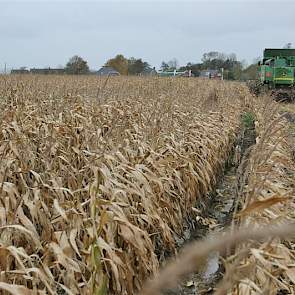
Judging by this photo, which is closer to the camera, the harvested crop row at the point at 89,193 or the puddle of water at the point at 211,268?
the harvested crop row at the point at 89,193

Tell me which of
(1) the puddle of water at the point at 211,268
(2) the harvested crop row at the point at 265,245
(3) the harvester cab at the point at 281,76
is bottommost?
(1) the puddle of water at the point at 211,268

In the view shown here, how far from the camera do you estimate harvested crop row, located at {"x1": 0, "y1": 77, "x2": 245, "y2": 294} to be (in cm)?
253

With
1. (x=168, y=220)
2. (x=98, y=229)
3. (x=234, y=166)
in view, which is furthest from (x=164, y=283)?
(x=234, y=166)

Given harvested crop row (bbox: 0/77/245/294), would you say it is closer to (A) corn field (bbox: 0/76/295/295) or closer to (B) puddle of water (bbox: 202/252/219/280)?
(A) corn field (bbox: 0/76/295/295)

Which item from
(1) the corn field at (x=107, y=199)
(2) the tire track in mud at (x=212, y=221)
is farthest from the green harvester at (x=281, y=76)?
(1) the corn field at (x=107, y=199)

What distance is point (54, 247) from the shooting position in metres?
2.45

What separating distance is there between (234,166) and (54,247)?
560 cm

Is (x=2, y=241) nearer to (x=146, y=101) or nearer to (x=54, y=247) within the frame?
(x=54, y=247)

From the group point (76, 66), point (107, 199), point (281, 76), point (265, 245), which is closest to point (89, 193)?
point (107, 199)

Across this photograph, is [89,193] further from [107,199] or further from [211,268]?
[211,268]

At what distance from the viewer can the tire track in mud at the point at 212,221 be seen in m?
3.61

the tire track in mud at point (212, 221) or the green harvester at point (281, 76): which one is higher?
the green harvester at point (281, 76)

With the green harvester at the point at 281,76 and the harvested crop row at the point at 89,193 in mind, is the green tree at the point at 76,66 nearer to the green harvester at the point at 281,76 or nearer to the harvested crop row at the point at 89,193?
the harvested crop row at the point at 89,193

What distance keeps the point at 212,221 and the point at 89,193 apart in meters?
2.34
